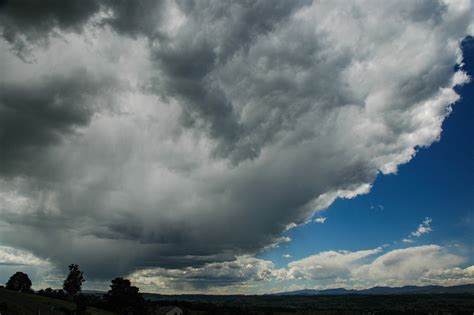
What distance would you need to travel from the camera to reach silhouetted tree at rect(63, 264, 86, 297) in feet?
551

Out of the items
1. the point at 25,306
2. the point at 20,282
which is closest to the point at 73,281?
the point at 20,282

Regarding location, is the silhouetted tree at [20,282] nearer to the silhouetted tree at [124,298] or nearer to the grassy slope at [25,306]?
the grassy slope at [25,306]

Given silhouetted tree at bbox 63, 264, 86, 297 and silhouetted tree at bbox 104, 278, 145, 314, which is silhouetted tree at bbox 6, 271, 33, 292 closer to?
silhouetted tree at bbox 63, 264, 86, 297

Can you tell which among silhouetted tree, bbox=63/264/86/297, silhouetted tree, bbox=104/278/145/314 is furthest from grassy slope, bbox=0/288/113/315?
silhouetted tree, bbox=63/264/86/297

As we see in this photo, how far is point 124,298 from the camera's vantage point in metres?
128

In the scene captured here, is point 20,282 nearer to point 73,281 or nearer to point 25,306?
point 73,281

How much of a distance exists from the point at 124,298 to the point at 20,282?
74.4 meters

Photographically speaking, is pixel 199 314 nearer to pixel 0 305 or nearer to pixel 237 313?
pixel 237 313

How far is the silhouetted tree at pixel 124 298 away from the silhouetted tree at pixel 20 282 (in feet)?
220

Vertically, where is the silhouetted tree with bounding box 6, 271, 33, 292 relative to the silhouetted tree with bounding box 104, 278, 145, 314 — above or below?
above

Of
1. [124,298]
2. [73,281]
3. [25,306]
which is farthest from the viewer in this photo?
[73,281]

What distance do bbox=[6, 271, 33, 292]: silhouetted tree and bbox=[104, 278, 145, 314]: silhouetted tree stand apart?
220 feet

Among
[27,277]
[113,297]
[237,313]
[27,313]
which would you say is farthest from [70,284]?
[27,313]

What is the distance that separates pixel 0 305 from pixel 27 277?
11462 cm
